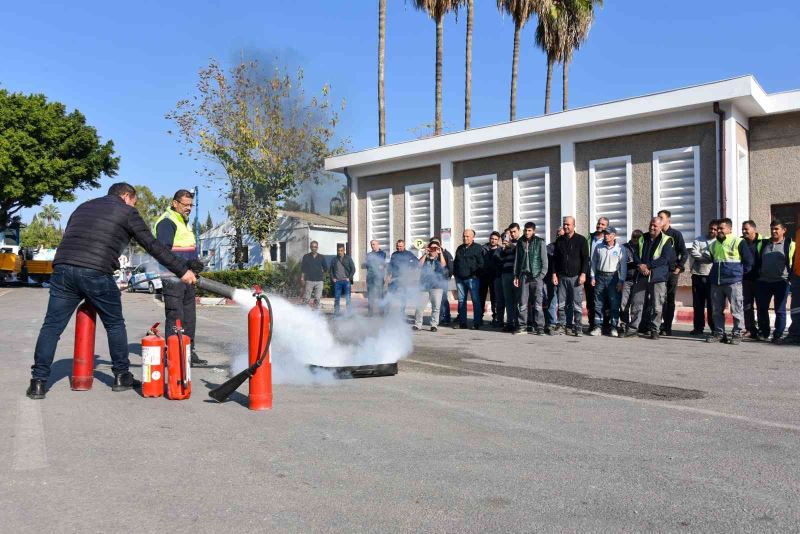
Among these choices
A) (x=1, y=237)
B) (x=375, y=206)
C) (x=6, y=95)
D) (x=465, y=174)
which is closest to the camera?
(x=465, y=174)

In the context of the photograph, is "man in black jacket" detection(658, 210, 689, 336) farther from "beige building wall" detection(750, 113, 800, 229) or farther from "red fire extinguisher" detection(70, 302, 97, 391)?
"red fire extinguisher" detection(70, 302, 97, 391)

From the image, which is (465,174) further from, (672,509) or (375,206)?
(672,509)

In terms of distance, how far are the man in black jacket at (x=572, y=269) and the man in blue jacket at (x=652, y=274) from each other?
0.85 m

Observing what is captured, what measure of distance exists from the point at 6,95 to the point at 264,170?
1853 cm

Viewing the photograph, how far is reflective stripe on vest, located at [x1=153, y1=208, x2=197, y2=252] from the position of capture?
770 cm

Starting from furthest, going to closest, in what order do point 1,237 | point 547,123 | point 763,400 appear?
point 1,237 < point 547,123 < point 763,400

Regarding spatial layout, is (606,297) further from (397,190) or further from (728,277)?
(397,190)

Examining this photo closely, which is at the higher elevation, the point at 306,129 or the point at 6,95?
the point at 6,95

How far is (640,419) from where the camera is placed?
5.39 metres

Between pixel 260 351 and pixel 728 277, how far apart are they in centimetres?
805

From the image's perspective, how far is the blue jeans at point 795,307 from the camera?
10195mm

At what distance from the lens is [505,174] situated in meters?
19.5

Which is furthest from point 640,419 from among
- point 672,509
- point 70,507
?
point 70,507

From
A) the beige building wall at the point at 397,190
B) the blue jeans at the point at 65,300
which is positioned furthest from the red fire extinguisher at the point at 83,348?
the beige building wall at the point at 397,190
